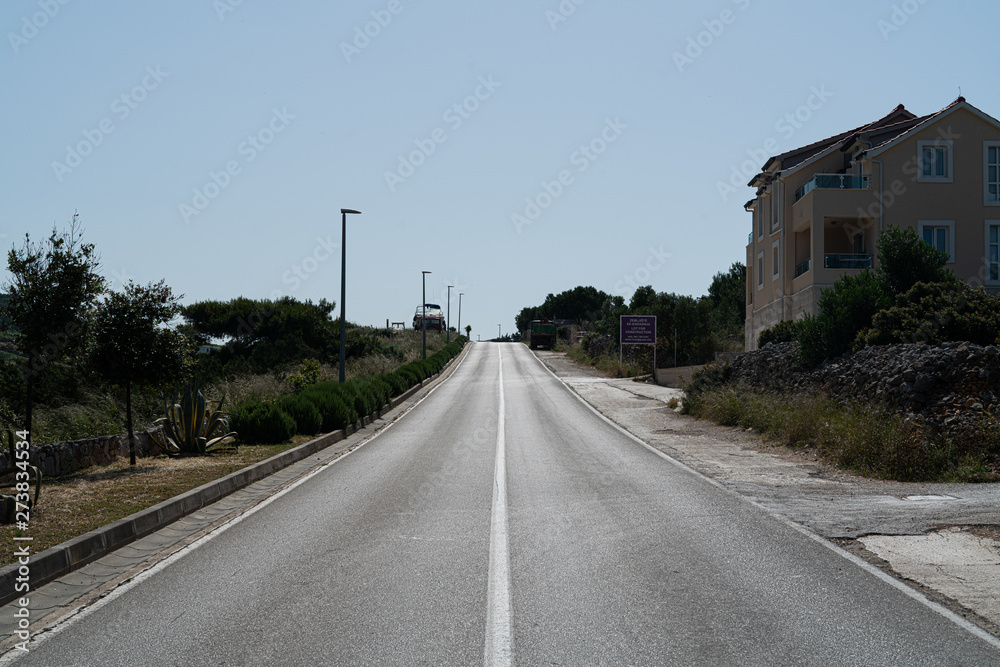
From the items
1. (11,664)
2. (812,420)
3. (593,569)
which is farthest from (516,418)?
(11,664)

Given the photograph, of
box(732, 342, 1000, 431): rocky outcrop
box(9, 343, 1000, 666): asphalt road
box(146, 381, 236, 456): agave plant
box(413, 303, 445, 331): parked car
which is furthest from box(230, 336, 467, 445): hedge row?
box(413, 303, 445, 331): parked car

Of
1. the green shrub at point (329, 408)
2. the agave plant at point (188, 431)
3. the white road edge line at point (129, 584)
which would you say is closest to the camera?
the white road edge line at point (129, 584)

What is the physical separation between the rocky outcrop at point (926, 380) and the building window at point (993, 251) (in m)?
16.8

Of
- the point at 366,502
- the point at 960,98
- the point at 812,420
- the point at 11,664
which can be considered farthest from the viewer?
the point at 960,98

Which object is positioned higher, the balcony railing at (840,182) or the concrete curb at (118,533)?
the balcony railing at (840,182)

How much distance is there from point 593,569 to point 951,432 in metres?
9.27

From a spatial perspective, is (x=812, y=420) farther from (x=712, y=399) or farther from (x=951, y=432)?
(x=712, y=399)

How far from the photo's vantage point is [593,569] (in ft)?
22.2

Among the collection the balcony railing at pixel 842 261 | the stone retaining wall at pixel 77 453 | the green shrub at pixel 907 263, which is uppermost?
the balcony railing at pixel 842 261

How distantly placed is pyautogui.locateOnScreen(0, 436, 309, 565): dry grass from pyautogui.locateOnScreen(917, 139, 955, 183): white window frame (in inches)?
1126

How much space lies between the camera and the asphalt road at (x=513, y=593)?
4801mm

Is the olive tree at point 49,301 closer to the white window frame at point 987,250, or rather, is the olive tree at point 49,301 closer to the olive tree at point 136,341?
the olive tree at point 136,341

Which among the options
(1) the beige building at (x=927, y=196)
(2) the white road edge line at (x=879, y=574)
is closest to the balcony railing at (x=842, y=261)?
(1) the beige building at (x=927, y=196)

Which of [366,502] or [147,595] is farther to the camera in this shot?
[366,502]
